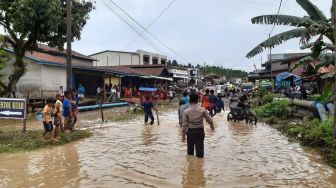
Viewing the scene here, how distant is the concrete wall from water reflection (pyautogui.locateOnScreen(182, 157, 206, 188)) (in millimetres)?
43304

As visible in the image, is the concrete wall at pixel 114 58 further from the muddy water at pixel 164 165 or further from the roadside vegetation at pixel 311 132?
the muddy water at pixel 164 165

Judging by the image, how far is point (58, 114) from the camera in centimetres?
1391

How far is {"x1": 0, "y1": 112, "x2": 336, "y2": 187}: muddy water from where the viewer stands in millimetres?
8766

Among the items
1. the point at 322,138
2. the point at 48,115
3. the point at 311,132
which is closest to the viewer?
the point at 322,138

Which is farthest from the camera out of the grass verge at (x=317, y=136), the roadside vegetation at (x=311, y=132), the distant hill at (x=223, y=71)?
the distant hill at (x=223, y=71)

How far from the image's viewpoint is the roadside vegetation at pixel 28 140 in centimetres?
1257

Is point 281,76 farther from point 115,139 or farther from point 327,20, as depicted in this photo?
point 115,139

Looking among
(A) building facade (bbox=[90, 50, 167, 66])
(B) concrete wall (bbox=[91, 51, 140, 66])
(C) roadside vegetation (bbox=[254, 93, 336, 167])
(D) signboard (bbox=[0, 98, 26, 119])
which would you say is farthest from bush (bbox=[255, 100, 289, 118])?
(B) concrete wall (bbox=[91, 51, 140, 66])

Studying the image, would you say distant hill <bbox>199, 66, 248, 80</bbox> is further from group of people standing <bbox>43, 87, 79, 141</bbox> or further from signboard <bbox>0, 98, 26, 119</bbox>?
signboard <bbox>0, 98, 26, 119</bbox>

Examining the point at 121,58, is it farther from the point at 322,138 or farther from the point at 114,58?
the point at 322,138

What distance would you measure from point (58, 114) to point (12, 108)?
1.85 metres

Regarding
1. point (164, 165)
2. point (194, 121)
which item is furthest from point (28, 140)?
point (194, 121)

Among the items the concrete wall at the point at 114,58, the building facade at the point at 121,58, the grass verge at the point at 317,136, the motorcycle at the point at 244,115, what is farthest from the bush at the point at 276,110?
the concrete wall at the point at 114,58

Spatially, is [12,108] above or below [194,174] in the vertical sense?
above
